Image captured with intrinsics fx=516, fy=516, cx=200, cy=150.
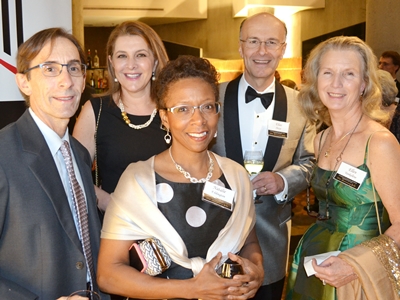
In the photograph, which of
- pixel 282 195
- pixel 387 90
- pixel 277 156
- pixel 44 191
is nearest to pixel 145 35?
pixel 277 156

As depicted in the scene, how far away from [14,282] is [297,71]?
9.54m

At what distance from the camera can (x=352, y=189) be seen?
2377mm

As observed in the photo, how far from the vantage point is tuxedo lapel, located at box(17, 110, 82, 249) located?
1863 mm

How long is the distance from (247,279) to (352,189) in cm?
76

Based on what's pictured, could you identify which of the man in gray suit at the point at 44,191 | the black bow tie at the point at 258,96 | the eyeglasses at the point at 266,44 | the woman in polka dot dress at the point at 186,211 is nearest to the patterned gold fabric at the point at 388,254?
the woman in polka dot dress at the point at 186,211

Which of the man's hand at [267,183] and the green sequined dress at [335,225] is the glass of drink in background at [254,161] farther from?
the green sequined dress at [335,225]

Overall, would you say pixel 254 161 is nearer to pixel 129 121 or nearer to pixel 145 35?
pixel 129 121

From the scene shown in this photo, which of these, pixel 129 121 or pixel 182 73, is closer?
pixel 182 73

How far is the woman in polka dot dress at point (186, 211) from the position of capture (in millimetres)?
1865

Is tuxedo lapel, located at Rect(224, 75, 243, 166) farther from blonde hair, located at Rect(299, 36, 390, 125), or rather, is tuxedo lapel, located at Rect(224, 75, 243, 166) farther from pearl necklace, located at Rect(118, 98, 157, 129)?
blonde hair, located at Rect(299, 36, 390, 125)

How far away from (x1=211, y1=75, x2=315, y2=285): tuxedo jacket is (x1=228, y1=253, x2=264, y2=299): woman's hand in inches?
38.2

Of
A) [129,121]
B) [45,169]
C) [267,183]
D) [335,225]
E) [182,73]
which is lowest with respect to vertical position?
[335,225]

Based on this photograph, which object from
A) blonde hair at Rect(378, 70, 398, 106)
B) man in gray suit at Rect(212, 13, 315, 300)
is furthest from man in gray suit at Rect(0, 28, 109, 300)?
blonde hair at Rect(378, 70, 398, 106)

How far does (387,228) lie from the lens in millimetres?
2418
